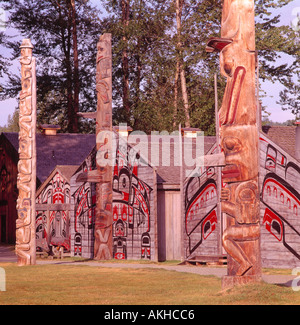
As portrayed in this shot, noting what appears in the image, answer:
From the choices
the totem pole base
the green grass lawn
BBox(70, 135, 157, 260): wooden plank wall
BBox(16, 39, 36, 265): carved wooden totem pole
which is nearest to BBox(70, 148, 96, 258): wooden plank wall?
BBox(70, 135, 157, 260): wooden plank wall

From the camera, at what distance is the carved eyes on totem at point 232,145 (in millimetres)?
13445

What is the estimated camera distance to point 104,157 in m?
24.5

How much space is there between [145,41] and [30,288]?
32.7 metres

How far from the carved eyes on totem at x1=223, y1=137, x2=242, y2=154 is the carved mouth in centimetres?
29

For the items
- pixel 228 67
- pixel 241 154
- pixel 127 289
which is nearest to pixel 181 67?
pixel 228 67

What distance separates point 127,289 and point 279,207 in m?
7.78

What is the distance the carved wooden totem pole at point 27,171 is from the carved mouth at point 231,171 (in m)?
10.1

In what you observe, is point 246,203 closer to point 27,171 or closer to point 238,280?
point 238,280

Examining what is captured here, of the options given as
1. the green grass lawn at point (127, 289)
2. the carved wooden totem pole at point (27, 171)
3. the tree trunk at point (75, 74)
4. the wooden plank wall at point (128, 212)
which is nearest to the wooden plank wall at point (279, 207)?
the green grass lawn at point (127, 289)

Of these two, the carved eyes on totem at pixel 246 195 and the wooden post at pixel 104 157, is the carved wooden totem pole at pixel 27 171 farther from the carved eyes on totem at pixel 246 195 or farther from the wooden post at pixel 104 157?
the carved eyes on totem at pixel 246 195

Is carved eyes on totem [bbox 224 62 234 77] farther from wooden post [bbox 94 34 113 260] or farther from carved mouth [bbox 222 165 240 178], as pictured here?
wooden post [bbox 94 34 113 260]

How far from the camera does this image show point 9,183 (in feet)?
136

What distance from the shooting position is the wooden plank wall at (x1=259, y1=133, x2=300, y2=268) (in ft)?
67.2
